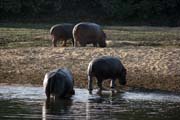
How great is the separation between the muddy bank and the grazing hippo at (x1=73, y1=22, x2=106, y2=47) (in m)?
2.80

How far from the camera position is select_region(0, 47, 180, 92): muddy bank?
22.2 metres

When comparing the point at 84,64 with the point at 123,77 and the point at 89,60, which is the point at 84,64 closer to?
the point at 89,60

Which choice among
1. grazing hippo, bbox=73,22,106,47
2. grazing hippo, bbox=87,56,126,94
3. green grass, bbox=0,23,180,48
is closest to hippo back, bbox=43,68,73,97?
grazing hippo, bbox=87,56,126,94

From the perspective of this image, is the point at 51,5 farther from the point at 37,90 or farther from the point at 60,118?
the point at 60,118

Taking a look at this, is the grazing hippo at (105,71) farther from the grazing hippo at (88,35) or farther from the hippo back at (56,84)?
the grazing hippo at (88,35)

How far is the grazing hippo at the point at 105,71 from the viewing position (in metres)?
21.0

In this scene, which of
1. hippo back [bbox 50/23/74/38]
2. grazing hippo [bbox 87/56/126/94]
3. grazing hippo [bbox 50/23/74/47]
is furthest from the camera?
hippo back [bbox 50/23/74/38]

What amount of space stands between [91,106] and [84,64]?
6531 mm

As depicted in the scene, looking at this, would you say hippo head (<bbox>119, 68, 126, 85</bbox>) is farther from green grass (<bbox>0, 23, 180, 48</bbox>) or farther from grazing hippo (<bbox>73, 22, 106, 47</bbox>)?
grazing hippo (<bbox>73, 22, 106, 47</bbox>)

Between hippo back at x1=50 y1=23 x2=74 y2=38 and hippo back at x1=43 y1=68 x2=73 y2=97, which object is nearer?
hippo back at x1=43 y1=68 x2=73 y2=97

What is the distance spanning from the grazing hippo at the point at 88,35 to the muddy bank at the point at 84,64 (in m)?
2.80

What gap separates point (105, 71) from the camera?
69.5 feet

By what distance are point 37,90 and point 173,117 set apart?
18.8 ft

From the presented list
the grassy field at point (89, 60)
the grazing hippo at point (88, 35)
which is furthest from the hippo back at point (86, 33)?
the grassy field at point (89, 60)
